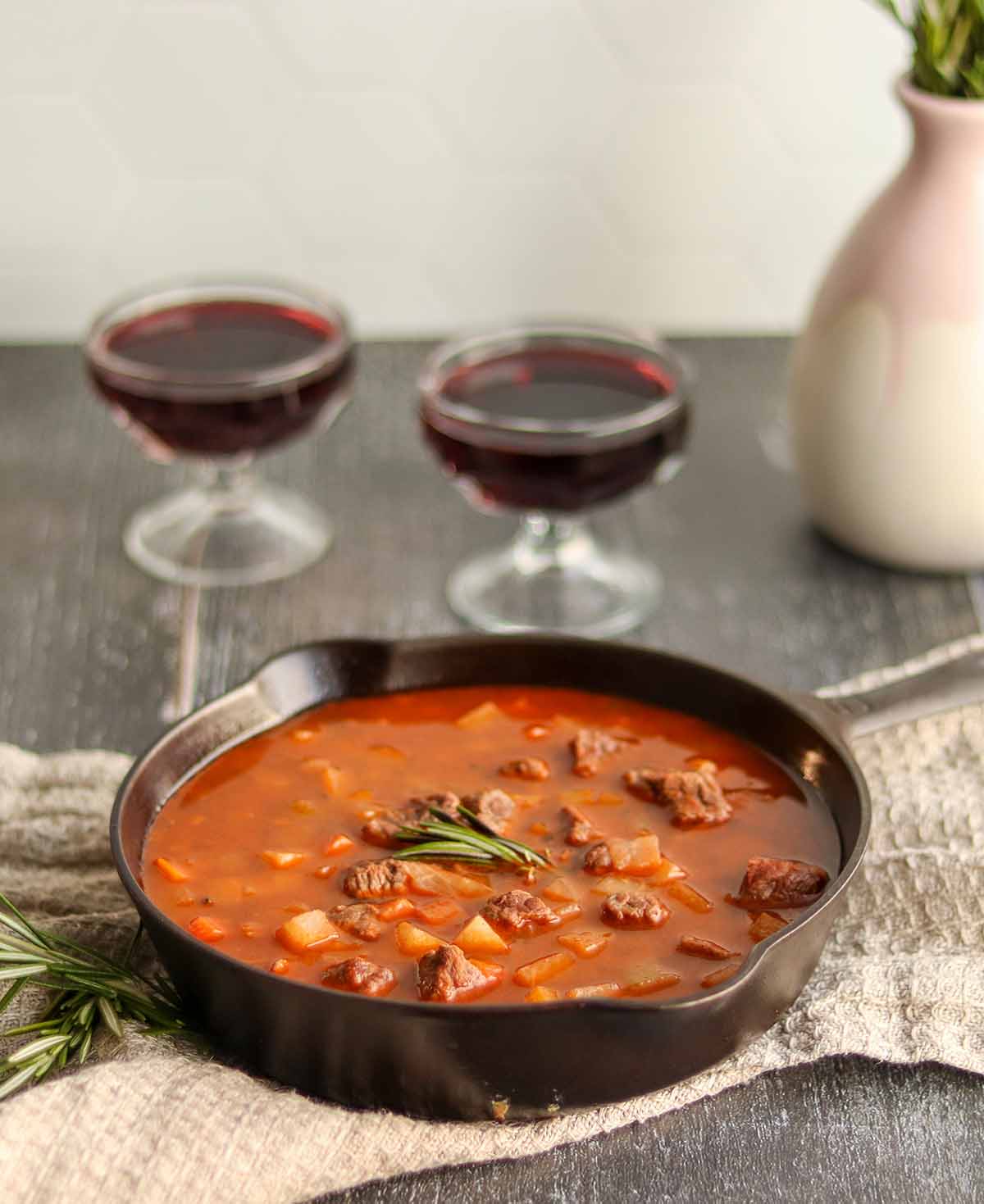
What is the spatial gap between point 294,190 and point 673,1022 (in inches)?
85.4

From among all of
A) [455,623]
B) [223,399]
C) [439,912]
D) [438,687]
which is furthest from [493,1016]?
[223,399]

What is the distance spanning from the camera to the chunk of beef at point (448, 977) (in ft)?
5.49

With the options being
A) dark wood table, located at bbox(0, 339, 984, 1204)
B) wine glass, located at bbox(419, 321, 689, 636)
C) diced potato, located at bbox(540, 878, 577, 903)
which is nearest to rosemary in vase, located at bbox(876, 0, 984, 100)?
wine glass, located at bbox(419, 321, 689, 636)

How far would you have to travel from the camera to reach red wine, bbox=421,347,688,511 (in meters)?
2.57

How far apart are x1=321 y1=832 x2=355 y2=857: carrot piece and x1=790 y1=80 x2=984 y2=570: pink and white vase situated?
115cm

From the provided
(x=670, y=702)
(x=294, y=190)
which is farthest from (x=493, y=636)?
(x=294, y=190)

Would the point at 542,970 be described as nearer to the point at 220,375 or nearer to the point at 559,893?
the point at 559,893

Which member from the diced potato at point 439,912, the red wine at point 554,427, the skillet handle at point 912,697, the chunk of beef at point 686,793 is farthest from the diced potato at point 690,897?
the red wine at point 554,427

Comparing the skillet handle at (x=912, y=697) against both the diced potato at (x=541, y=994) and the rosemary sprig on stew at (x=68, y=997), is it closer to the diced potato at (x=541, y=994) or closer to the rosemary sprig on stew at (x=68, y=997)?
the diced potato at (x=541, y=994)

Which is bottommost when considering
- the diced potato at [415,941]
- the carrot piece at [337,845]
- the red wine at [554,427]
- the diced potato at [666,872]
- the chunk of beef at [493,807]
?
the red wine at [554,427]

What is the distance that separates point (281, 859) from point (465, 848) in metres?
0.19

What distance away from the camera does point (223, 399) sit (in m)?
2.71

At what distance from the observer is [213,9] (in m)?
3.22

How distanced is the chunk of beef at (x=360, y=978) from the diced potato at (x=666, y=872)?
296 mm
